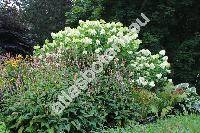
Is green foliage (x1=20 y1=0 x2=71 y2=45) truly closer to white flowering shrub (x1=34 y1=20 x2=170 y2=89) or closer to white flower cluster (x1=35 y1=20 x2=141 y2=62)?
white flower cluster (x1=35 y1=20 x2=141 y2=62)

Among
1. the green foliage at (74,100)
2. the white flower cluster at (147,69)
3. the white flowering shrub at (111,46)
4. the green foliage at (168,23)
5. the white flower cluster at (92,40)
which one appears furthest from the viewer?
the green foliage at (168,23)

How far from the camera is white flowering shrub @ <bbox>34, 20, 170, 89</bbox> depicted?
10.7m

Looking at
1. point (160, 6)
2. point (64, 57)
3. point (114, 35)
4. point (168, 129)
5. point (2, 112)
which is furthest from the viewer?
point (160, 6)

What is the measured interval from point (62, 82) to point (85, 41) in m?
2.78

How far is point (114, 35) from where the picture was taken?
11148 millimetres

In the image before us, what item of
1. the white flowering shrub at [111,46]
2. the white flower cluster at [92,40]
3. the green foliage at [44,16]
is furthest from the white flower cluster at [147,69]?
the green foliage at [44,16]

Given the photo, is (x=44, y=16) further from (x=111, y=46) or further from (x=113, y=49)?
(x=113, y=49)

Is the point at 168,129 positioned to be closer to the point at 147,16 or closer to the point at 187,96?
the point at 187,96

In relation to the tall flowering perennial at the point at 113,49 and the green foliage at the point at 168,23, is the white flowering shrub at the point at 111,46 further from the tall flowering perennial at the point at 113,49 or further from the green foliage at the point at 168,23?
the green foliage at the point at 168,23

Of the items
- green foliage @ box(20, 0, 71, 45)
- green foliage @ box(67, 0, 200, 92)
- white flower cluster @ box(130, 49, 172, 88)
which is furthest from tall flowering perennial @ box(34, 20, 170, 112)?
green foliage @ box(20, 0, 71, 45)

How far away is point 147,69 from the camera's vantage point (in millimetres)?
11055

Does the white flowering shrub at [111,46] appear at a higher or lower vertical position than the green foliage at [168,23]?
lower

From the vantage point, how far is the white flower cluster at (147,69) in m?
10.5

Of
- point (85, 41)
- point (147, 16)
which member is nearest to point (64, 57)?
point (85, 41)
